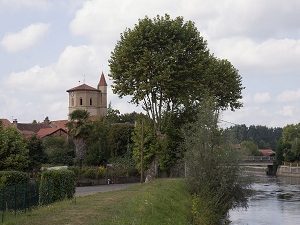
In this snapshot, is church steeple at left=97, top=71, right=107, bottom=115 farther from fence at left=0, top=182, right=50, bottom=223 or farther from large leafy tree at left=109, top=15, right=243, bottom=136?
fence at left=0, top=182, right=50, bottom=223

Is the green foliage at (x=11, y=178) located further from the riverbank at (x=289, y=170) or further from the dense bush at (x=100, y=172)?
the riverbank at (x=289, y=170)

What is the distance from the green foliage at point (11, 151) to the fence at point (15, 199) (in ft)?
62.2

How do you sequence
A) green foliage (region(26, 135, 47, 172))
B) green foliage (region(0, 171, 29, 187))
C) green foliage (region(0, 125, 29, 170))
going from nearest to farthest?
green foliage (region(0, 171, 29, 187))
green foliage (region(0, 125, 29, 170))
green foliage (region(26, 135, 47, 172))

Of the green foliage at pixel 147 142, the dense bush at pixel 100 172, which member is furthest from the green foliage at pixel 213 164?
the dense bush at pixel 100 172

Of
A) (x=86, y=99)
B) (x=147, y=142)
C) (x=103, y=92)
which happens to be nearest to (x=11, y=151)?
(x=147, y=142)

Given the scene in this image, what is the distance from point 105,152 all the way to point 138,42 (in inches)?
1513

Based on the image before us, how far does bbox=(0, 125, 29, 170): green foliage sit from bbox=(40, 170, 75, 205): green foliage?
13.2 m

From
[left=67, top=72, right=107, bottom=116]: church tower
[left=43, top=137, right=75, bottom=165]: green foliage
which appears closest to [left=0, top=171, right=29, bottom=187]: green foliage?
[left=43, top=137, right=75, bottom=165]: green foliage

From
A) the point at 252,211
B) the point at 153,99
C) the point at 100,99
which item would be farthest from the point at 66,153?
the point at 100,99

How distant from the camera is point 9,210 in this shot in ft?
77.0

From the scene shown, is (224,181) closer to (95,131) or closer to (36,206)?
(36,206)

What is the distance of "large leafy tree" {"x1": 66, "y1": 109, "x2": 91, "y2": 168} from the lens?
255ft

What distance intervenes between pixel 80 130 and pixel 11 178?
46.6m

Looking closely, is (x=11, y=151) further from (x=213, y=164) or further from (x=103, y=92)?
(x=103, y=92)
